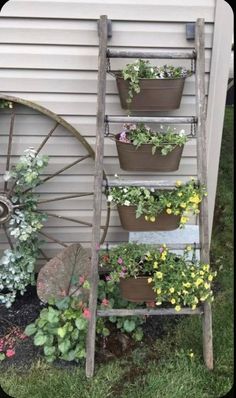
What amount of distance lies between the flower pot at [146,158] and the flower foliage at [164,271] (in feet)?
1.41

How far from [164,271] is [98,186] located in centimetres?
56

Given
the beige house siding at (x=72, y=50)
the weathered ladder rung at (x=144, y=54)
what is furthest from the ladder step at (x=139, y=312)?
the weathered ladder rung at (x=144, y=54)

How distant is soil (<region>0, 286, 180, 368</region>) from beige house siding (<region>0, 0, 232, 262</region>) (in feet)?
3.19

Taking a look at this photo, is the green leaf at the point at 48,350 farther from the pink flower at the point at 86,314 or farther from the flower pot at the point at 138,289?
the flower pot at the point at 138,289

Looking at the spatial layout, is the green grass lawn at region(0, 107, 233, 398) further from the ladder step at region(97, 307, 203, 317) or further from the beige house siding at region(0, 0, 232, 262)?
the beige house siding at region(0, 0, 232, 262)

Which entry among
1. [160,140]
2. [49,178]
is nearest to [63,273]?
[49,178]

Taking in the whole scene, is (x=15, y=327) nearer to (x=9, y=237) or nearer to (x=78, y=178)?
(x=9, y=237)

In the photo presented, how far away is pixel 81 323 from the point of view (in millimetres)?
2578

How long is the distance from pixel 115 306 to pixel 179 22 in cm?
170

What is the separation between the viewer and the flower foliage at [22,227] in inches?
111

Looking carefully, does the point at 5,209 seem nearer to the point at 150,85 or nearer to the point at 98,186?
the point at 98,186

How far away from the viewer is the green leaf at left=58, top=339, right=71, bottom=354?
101 inches

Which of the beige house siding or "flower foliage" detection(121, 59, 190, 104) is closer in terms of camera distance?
"flower foliage" detection(121, 59, 190, 104)

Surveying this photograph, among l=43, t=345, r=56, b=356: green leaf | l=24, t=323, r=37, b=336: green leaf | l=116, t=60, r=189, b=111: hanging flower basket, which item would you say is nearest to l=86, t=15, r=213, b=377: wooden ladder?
l=116, t=60, r=189, b=111: hanging flower basket
